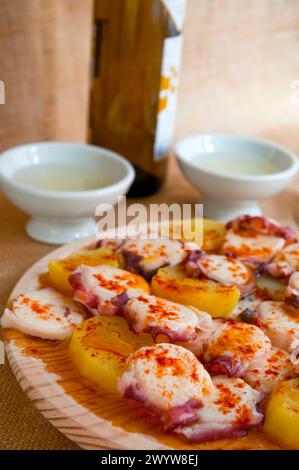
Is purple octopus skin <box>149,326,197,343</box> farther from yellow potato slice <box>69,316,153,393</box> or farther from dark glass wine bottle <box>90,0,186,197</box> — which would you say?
dark glass wine bottle <box>90,0,186,197</box>

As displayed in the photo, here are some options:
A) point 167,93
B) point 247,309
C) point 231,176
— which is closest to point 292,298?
point 247,309

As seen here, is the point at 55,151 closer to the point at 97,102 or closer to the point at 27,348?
the point at 97,102

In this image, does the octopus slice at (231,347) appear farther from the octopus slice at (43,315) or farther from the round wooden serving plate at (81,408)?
the octopus slice at (43,315)

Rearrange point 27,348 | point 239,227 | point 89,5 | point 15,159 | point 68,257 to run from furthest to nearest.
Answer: point 89,5 < point 15,159 < point 239,227 < point 68,257 < point 27,348

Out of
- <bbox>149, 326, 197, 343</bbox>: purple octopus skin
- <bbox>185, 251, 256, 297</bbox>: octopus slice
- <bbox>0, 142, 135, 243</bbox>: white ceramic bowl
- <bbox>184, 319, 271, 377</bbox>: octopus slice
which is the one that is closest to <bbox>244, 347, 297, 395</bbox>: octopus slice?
<bbox>184, 319, 271, 377</bbox>: octopus slice

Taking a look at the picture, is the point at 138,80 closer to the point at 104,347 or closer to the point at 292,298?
the point at 292,298

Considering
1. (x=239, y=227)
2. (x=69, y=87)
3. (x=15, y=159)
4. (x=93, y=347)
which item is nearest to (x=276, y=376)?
(x=93, y=347)
